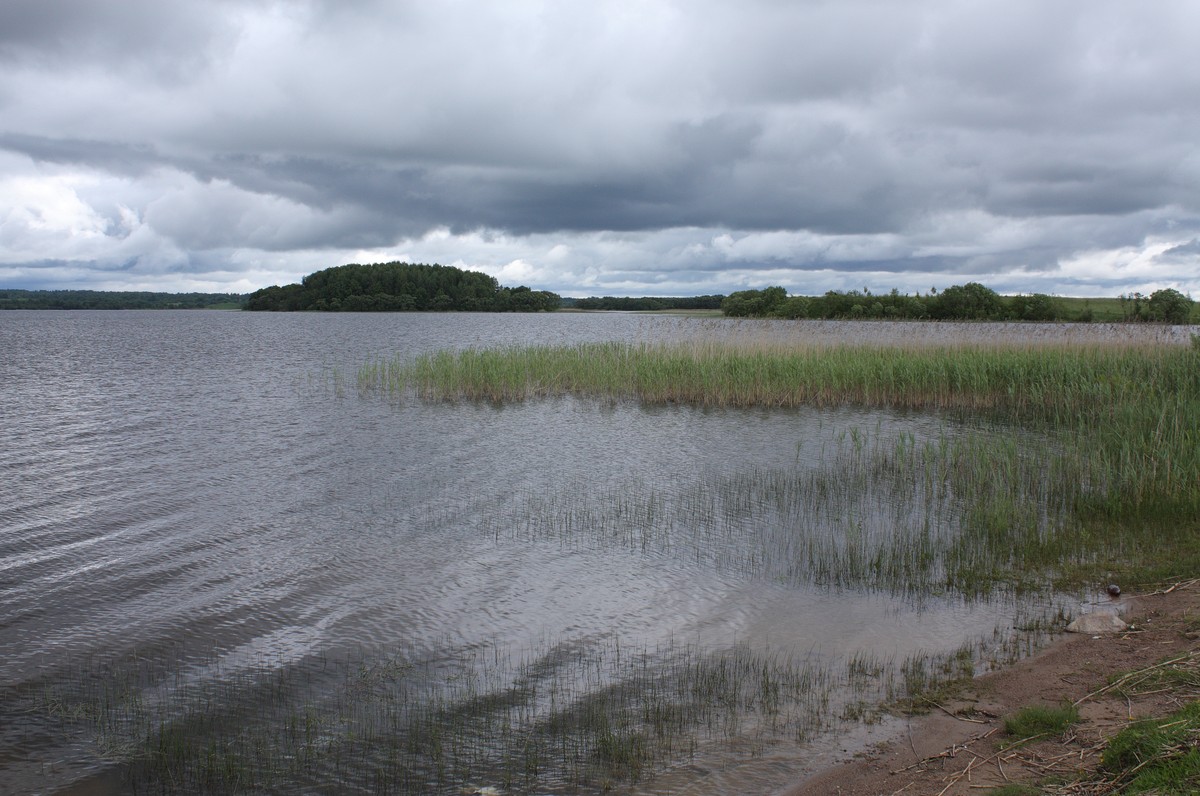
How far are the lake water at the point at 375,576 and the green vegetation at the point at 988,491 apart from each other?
46 cm

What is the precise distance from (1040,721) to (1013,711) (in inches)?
17.5

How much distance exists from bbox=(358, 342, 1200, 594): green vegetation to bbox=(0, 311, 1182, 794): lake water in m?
0.46

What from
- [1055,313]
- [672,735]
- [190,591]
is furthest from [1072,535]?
[1055,313]

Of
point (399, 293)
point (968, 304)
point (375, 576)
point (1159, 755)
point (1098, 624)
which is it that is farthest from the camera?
point (399, 293)

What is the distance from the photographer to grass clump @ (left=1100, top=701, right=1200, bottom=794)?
3791 mm

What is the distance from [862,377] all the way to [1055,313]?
44.3 meters

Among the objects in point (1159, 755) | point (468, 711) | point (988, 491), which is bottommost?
point (468, 711)

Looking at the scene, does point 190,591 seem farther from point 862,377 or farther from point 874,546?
point 862,377

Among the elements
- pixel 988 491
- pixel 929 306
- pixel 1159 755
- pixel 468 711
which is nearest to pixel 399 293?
pixel 929 306

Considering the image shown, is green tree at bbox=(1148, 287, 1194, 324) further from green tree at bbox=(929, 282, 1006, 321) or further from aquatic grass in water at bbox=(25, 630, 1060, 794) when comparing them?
aquatic grass in water at bbox=(25, 630, 1060, 794)

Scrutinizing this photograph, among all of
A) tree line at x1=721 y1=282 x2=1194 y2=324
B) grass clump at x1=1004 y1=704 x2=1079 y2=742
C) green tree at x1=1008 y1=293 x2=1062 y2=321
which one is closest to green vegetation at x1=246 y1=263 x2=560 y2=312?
tree line at x1=721 y1=282 x2=1194 y2=324

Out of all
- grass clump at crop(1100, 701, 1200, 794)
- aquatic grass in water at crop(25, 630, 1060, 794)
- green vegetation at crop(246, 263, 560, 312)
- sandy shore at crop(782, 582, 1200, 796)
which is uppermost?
green vegetation at crop(246, 263, 560, 312)

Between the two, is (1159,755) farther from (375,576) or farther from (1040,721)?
(375,576)

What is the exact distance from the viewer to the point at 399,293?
5605 inches
